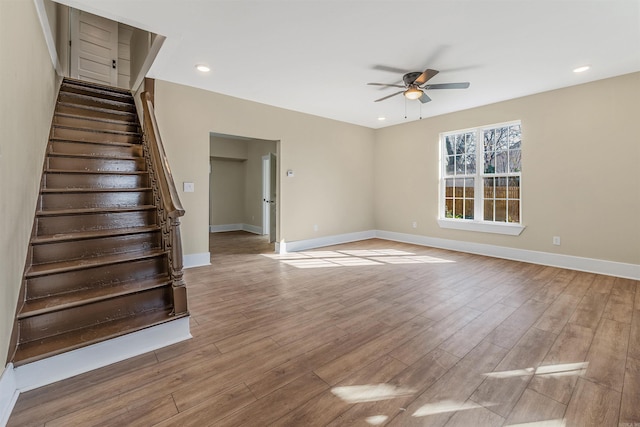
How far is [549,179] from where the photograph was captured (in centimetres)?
447

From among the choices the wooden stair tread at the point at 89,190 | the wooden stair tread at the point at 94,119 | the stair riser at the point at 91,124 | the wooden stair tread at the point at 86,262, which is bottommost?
the wooden stair tread at the point at 86,262

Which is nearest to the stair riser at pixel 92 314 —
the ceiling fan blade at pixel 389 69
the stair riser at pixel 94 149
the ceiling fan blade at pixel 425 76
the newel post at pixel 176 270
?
the newel post at pixel 176 270

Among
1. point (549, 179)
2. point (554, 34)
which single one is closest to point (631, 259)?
point (549, 179)

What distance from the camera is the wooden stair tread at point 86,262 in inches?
80.0

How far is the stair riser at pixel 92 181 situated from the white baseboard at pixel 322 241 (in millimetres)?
2775

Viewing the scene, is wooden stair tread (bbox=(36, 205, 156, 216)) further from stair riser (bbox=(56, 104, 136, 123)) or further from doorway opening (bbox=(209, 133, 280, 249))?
doorway opening (bbox=(209, 133, 280, 249))

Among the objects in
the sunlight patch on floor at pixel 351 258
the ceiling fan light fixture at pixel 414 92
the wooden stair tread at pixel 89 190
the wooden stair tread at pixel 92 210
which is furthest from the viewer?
the sunlight patch on floor at pixel 351 258

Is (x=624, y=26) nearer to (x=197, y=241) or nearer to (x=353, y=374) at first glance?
(x=353, y=374)

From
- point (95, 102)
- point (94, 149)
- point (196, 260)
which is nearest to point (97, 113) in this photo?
point (95, 102)

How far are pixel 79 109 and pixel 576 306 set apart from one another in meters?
6.23

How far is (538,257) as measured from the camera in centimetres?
460

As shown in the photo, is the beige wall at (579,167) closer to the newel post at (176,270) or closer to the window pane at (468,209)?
the window pane at (468,209)

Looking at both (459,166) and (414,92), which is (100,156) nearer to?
(414,92)

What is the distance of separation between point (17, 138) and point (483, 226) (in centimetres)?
607
